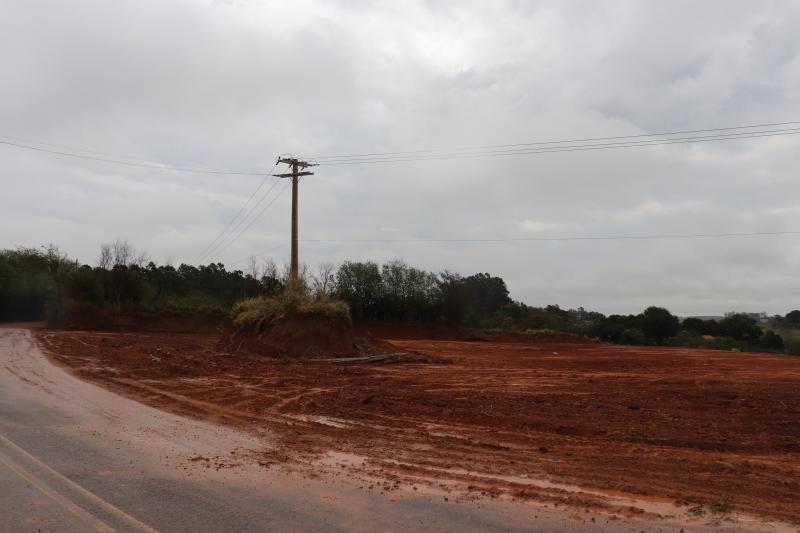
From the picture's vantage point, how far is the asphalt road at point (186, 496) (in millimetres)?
5523

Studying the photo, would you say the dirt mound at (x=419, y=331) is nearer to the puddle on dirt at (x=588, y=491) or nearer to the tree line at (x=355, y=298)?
the tree line at (x=355, y=298)

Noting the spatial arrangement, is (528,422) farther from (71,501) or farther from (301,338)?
(301,338)

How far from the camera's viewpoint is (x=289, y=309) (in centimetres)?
2697

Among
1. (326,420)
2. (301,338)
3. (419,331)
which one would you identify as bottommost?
(326,420)

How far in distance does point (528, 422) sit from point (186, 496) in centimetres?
648

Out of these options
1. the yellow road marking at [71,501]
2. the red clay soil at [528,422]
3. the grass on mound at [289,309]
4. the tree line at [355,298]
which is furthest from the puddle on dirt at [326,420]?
the tree line at [355,298]

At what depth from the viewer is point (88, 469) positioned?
24.0 ft

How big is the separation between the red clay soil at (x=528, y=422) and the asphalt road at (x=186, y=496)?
73 cm

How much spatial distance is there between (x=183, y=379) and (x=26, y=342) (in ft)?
56.4

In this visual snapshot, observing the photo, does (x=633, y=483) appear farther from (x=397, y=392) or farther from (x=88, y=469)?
(x=397, y=392)

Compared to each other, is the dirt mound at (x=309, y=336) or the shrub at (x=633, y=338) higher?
the dirt mound at (x=309, y=336)

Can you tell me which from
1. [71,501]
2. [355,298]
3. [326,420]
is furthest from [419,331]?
[71,501]

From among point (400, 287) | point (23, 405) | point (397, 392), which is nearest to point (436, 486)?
point (397, 392)

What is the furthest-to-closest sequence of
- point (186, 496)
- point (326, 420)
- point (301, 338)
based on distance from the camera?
point (301, 338), point (326, 420), point (186, 496)
